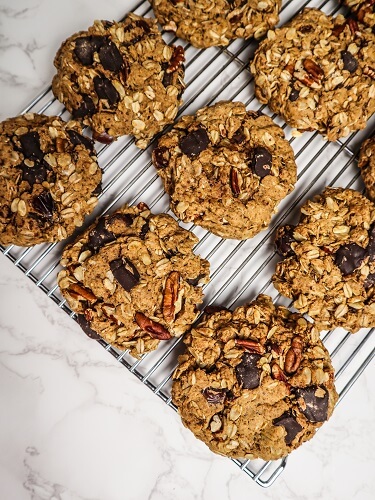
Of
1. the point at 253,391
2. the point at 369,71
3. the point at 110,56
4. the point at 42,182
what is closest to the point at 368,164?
the point at 369,71

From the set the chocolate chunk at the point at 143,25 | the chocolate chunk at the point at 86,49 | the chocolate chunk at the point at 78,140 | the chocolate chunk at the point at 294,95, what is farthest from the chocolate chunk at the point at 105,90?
the chocolate chunk at the point at 294,95

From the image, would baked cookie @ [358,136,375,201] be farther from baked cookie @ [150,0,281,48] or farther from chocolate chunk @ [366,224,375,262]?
baked cookie @ [150,0,281,48]

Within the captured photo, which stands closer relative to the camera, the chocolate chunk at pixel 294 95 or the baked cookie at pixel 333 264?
the baked cookie at pixel 333 264

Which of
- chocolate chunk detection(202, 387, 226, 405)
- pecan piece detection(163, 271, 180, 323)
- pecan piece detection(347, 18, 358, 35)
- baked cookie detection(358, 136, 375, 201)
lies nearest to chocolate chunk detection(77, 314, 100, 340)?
pecan piece detection(163, 271, 180, 323)

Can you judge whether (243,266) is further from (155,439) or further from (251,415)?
(155,439)

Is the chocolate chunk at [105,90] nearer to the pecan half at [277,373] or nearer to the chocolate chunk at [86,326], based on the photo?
the chocolate chunk at [86,326]

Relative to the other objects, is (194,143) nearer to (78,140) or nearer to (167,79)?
(167,79)
